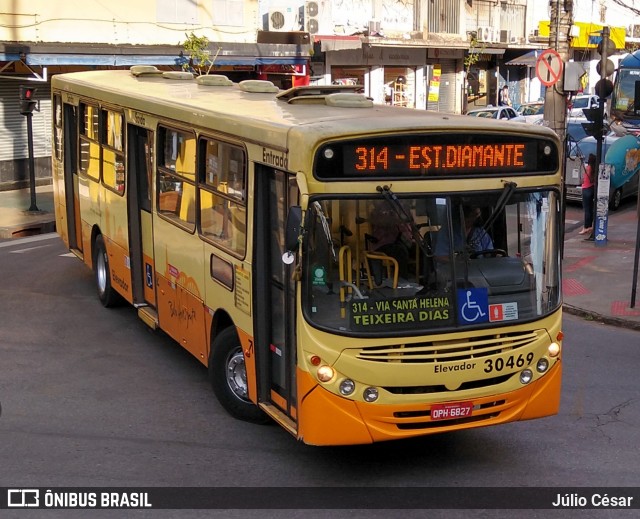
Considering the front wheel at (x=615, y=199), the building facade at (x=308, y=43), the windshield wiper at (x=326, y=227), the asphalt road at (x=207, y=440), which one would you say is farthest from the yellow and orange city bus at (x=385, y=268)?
the front wheel at (x=615, y=199)

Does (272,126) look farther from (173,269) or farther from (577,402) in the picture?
(577,402)

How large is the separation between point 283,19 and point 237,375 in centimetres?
2582

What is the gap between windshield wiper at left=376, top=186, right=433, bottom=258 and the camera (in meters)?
6.53

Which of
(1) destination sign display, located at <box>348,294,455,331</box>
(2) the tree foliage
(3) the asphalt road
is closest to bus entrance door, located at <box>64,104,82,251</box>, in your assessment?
(3) the asphalt road

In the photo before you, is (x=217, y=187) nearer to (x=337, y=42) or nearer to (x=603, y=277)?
(x=603, y=277)

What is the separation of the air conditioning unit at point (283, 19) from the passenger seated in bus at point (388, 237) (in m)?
26.8

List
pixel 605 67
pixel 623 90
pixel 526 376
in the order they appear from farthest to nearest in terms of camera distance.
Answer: pixel 623 90 → pixel 605 67 → pixel 526 376

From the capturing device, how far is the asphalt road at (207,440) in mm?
7086

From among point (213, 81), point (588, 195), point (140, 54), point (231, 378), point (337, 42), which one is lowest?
point (231, 378)

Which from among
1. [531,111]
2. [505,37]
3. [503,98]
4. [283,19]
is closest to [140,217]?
[283,19]

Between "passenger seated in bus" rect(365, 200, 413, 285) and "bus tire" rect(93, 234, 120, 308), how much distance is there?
6.20m

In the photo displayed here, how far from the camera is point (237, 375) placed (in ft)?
27.2

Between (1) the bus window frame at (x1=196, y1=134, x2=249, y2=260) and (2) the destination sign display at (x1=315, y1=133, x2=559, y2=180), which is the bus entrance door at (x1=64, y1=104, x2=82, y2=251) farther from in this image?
(2) the destination sign display at (x1=315, y1=133, x2=559, y2=180)

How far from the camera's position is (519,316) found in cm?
699
